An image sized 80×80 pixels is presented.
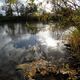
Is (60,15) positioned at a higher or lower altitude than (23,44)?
higher

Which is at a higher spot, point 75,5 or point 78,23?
point 75,5

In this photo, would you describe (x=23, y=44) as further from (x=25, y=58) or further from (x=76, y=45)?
(x=76, y=45)

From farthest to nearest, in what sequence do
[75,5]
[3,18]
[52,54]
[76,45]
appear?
[3,18] → [52,54] → [76,45] → [75,5]

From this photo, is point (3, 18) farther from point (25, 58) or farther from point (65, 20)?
point (65, 20)

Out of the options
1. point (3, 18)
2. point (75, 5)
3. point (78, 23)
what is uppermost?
point (75, 5)

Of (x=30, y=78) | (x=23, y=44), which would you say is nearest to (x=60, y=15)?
(x=30, y=78)

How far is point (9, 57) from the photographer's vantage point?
2055 centimetres

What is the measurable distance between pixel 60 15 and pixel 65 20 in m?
0.44

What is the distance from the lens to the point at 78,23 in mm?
9586

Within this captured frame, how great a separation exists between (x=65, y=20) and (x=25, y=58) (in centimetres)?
1049

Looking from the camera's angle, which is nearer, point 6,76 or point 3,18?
point 6,76

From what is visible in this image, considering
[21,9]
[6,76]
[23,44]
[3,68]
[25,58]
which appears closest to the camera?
[6,76]

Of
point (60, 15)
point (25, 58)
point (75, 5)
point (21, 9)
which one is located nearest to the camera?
point (75, 5)

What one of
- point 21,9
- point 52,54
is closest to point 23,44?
point 52,54
